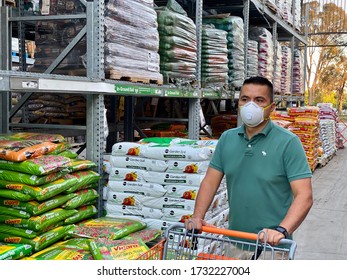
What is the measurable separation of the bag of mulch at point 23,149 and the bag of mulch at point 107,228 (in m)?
0.72

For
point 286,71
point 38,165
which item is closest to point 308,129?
point 286,71

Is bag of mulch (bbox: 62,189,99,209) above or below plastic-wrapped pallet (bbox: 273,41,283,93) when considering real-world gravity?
below

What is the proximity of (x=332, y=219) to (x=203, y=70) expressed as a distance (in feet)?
9.81

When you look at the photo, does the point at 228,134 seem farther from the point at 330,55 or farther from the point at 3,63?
the point at 330,55

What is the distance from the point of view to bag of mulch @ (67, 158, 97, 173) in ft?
13.3

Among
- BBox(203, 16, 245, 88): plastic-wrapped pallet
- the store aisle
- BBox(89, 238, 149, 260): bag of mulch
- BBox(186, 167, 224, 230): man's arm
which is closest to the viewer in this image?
BBox(186, 167, 224, 230): man's arm

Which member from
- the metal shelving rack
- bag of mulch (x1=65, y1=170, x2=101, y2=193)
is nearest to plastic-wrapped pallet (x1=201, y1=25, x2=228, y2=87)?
the metal shelving rack

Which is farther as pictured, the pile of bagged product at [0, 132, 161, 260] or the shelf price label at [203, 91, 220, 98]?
the shelf price label at [203, 91, 220, 98]

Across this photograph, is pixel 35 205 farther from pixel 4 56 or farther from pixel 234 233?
pixel 4 56

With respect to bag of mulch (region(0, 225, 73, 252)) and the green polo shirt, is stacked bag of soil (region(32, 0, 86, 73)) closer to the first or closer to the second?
bag of mulch (region(0, 225, 73, 252))

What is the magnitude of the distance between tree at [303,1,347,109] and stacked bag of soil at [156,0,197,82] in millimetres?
27239

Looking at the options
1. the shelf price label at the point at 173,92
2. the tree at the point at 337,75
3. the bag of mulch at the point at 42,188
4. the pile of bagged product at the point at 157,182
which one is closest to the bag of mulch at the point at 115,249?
the bag of mulch at the point at 42,188

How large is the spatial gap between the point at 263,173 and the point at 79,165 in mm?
1905

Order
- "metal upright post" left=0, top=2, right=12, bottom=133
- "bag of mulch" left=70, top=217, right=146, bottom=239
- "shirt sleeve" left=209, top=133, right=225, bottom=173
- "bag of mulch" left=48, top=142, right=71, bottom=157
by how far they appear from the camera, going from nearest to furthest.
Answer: "shirt sleeve" left=209, top=133, right=225, bottom=173 < "bag of mulch" left=70, top=217, right=146, bottom=239 < "bag of mulch" left=48, top=142, right=71, bottom=157 < "metal upright post" left=0, top=2, right=12, bottom=133
